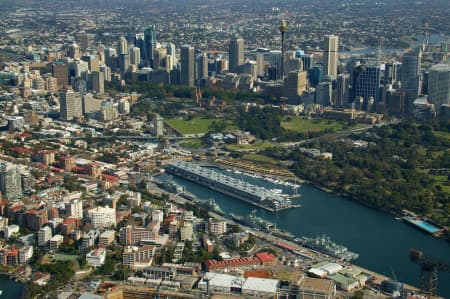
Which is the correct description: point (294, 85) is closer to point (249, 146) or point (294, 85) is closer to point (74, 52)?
point (249, 146)

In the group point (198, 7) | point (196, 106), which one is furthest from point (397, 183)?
point (198, 7)

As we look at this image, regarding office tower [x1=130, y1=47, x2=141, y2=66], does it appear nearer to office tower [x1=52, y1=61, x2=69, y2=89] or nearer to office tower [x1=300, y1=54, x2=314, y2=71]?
office tower [x1=52, y1=61, x2=69, y2=89]

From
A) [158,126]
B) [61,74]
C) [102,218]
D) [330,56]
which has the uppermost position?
[330,56]

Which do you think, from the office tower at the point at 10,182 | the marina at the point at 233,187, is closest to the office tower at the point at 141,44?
the marina at the point at 233,187

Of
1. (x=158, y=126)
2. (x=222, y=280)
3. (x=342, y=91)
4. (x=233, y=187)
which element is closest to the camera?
(x=222, y=280)

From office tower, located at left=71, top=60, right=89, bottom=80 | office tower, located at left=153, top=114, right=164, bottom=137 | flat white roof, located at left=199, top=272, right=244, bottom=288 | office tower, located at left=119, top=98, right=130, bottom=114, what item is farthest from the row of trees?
office tower, located at left=71, top=60, right=89, bottom=80

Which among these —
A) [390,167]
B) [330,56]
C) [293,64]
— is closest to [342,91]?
[330,56]

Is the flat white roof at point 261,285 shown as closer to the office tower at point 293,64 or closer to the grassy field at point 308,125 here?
the grassy field at point 308,125
